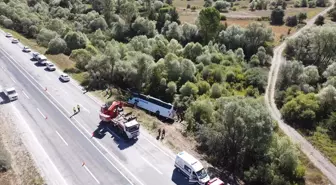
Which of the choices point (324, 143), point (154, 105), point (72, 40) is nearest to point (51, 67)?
point (72, 40)

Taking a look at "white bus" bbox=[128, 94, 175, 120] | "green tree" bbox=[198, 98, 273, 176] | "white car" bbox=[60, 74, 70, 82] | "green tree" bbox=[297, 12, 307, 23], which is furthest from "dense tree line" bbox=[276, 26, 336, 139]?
"white car" bbox=[60, 74, 70, 82]

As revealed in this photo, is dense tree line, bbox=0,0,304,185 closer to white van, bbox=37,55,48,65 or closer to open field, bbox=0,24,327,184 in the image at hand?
open field, bbox=0,24,327,184

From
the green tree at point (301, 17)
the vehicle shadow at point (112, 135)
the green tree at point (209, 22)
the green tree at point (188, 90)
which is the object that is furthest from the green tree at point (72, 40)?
the green tree at point (301, 17)

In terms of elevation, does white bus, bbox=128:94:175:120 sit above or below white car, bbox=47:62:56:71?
below

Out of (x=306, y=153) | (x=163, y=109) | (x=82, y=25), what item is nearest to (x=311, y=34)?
(x=306, y=153)

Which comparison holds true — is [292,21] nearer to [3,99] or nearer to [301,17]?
[301,17]

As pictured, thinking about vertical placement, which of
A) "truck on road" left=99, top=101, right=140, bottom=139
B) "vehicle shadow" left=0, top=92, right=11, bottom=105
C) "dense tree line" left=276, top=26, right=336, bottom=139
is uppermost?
"vehicle shadow" left=0, top=92, right=11, bottom=105
